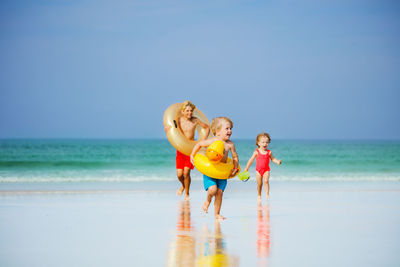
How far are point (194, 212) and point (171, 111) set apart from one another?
2.43m

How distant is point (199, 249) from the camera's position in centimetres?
536

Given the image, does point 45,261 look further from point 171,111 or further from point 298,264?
point 171,111

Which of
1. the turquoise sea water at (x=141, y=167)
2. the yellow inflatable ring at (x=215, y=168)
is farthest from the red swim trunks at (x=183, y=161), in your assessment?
the turquoise sea water at (x=141, y=167)

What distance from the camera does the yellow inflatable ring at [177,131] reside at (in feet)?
32.2

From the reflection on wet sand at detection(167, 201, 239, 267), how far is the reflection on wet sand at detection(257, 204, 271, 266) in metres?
0.24

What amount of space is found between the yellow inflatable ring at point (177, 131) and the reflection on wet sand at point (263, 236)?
2000 mm

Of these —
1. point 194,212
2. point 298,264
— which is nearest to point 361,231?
point 298,264

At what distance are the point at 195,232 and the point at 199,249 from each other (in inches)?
38.8

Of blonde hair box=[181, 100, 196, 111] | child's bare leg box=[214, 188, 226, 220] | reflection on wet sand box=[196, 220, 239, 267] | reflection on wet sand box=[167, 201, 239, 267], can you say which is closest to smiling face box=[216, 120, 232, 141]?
child's bare leg box=[214, 188, 226, 220]

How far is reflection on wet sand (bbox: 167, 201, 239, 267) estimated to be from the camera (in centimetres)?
484

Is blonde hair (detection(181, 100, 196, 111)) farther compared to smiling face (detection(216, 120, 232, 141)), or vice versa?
blonde hair (detection(181, 100, 196, 111))

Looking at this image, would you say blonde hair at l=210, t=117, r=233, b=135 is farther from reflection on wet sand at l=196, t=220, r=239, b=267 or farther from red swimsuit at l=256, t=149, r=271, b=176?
red swimsuit at l=256, t=149, r=271, b=176

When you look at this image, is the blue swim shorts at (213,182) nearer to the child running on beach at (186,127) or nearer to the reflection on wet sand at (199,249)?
the reflection on wet sand at (199,249)

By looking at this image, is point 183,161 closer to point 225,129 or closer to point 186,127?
point 186,127
